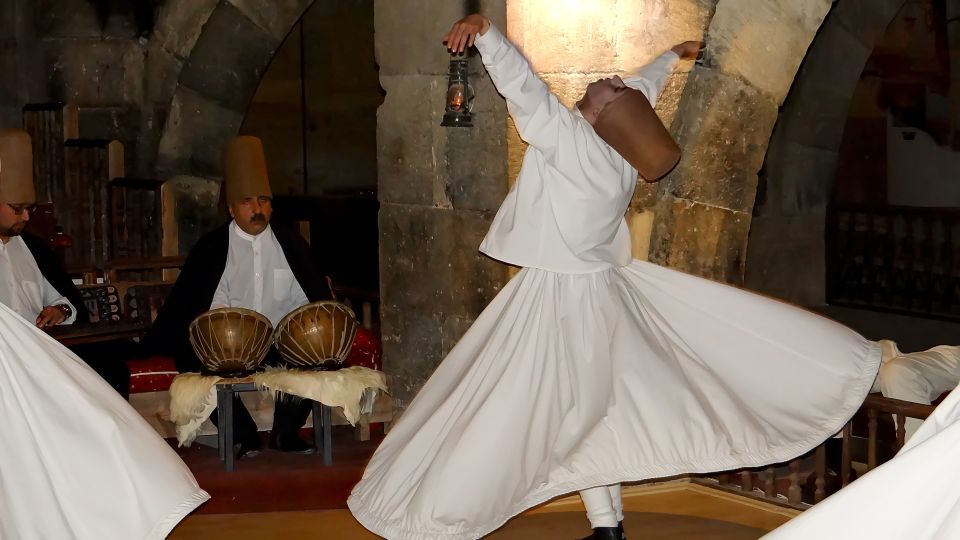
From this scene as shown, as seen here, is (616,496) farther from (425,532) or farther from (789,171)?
(789,171)

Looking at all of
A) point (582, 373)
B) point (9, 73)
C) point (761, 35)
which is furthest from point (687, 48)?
point (9, 73)

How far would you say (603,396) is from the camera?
15.6 ft

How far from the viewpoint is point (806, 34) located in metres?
6.36

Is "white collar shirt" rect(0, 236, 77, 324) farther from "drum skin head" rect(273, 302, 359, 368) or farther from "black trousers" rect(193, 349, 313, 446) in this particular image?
"drum skin head" rect(273, 302, 359, 368)

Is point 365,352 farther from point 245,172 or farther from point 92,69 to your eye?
point 92,69

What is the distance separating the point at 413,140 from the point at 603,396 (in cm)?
232

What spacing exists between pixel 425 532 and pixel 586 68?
2347 millimetres

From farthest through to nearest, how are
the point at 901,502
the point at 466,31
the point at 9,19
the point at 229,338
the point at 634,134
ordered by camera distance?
1. the point at 9,19
2. the point at 229,338
3. the point at 634,134
4. the point at 466,31
5. the point at 901,502

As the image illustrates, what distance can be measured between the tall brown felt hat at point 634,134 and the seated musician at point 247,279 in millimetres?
2413

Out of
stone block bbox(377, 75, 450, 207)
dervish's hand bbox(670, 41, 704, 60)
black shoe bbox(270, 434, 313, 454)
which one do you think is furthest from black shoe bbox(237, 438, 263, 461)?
dervish's hand bbox(670, 41, 704, 60)

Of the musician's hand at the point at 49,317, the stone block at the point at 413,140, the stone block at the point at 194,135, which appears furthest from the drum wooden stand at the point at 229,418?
the stone block at the point at 194,135

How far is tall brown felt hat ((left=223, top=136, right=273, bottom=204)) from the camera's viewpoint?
6.77 meters

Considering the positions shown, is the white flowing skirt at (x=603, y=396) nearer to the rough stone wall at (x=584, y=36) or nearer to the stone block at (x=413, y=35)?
the rough stone wall at (x=584, y=36)

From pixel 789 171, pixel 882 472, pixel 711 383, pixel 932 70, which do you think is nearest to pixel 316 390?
pixel 711 383
